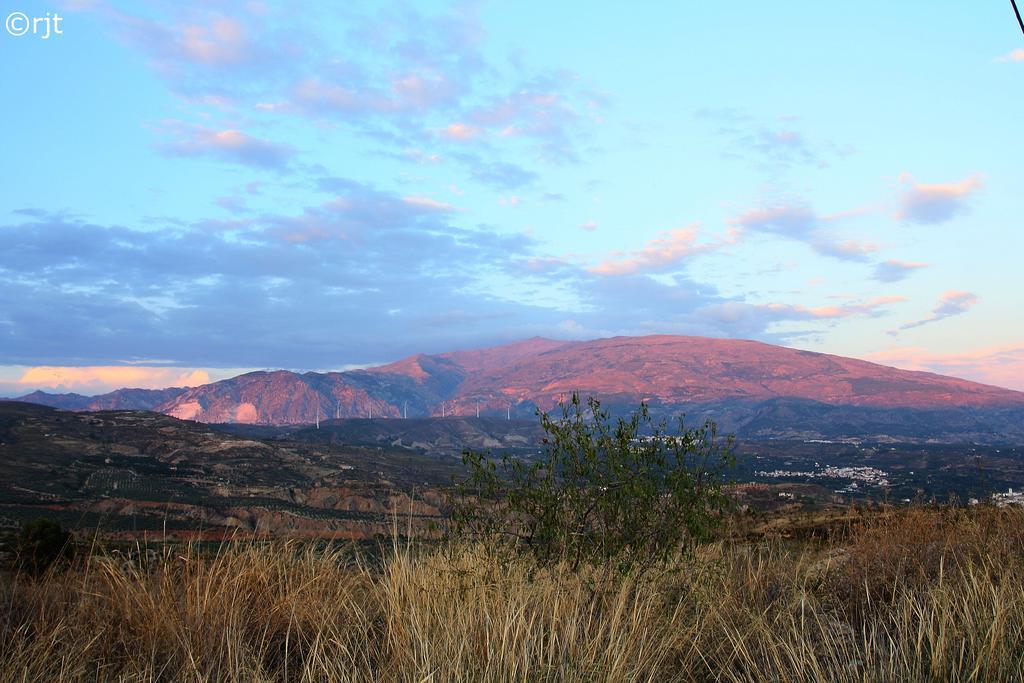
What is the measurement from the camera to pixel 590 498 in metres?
9.12

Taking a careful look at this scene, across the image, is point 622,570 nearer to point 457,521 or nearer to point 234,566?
point 457,521

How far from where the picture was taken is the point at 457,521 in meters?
8.74

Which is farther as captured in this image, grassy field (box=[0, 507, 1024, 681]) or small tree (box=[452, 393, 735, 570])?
small tree (box=[452, 393, 735, 570])

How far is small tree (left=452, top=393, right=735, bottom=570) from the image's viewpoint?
28.8 feet

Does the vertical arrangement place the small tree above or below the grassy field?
above

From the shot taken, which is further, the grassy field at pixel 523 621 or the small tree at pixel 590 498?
the small tree at pixel 590 498

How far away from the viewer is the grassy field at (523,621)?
4996 mm

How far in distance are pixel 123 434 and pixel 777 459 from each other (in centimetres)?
12659

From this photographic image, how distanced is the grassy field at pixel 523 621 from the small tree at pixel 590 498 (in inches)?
21.7

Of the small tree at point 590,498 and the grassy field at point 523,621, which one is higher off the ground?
the small tree at point 590,498

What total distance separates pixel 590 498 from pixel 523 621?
12.8 ft

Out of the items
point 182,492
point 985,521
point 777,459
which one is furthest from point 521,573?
point 777,459

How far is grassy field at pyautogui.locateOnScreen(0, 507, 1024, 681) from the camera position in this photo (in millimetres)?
4996

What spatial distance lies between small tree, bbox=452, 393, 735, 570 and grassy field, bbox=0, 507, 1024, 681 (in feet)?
1.81
